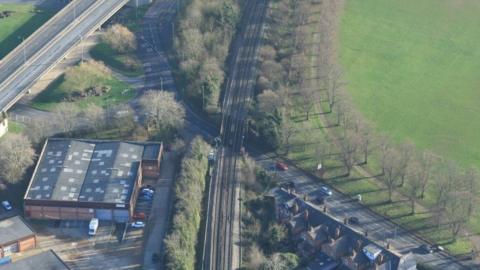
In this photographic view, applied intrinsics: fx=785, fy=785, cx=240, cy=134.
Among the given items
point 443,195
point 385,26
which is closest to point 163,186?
point 443,195

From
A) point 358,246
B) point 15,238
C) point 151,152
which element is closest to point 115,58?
point 151,152

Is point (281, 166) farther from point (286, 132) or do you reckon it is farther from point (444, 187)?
point (444, 187)

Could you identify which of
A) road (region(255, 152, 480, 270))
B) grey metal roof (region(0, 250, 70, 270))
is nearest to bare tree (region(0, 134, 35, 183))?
grey metal roof (region(0, 250, 70, 270))

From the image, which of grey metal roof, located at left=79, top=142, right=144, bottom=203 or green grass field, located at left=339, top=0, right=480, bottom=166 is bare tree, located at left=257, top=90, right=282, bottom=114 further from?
grey metal roof, located at left=79, top=142, right=144, bottom=203

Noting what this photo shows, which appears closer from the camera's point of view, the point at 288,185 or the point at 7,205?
the point at 7,205

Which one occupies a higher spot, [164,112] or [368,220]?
[164,112]

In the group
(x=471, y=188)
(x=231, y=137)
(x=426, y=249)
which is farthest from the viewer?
(x=231, y=137)
